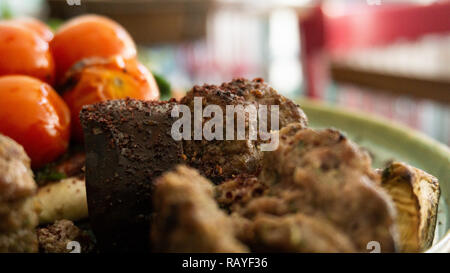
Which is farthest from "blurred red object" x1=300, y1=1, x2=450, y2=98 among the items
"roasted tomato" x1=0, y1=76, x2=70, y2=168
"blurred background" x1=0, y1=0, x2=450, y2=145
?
"roasted tomato" x1=0, y1=76, x2=70, y2=168

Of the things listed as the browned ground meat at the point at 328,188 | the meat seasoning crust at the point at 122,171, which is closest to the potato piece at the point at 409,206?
the browned ground meat at the point at 328,188

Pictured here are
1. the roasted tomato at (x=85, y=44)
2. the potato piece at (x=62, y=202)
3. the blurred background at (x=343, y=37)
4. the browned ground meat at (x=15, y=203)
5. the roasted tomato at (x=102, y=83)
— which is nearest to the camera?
the browned ground meat at (x=15, y=203)

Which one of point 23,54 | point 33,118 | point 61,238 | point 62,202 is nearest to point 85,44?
point 23,54

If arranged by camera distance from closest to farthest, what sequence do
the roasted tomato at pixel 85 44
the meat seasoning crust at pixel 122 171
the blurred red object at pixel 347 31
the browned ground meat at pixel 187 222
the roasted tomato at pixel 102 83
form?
the browned ground meat at pixel 187 222 → the meat seasoning crust at pixel 122 171 → the roasted tomato at pixel 102 83 → the roasted tomato at pixel 85 44 → the blurred red object at pixel 347 31

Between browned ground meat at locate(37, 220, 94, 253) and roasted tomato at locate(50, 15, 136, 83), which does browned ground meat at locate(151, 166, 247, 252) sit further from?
roasted tomato at locate(50, 15, 136, 83)

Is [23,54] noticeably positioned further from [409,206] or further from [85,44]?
[409,206]

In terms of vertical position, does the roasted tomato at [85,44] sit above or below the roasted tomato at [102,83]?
above

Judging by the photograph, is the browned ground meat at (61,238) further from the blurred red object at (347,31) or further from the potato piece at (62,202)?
→ the blurred red object at (347,31)

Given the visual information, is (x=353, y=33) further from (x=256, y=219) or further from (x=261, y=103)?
(x=256, y=219)
